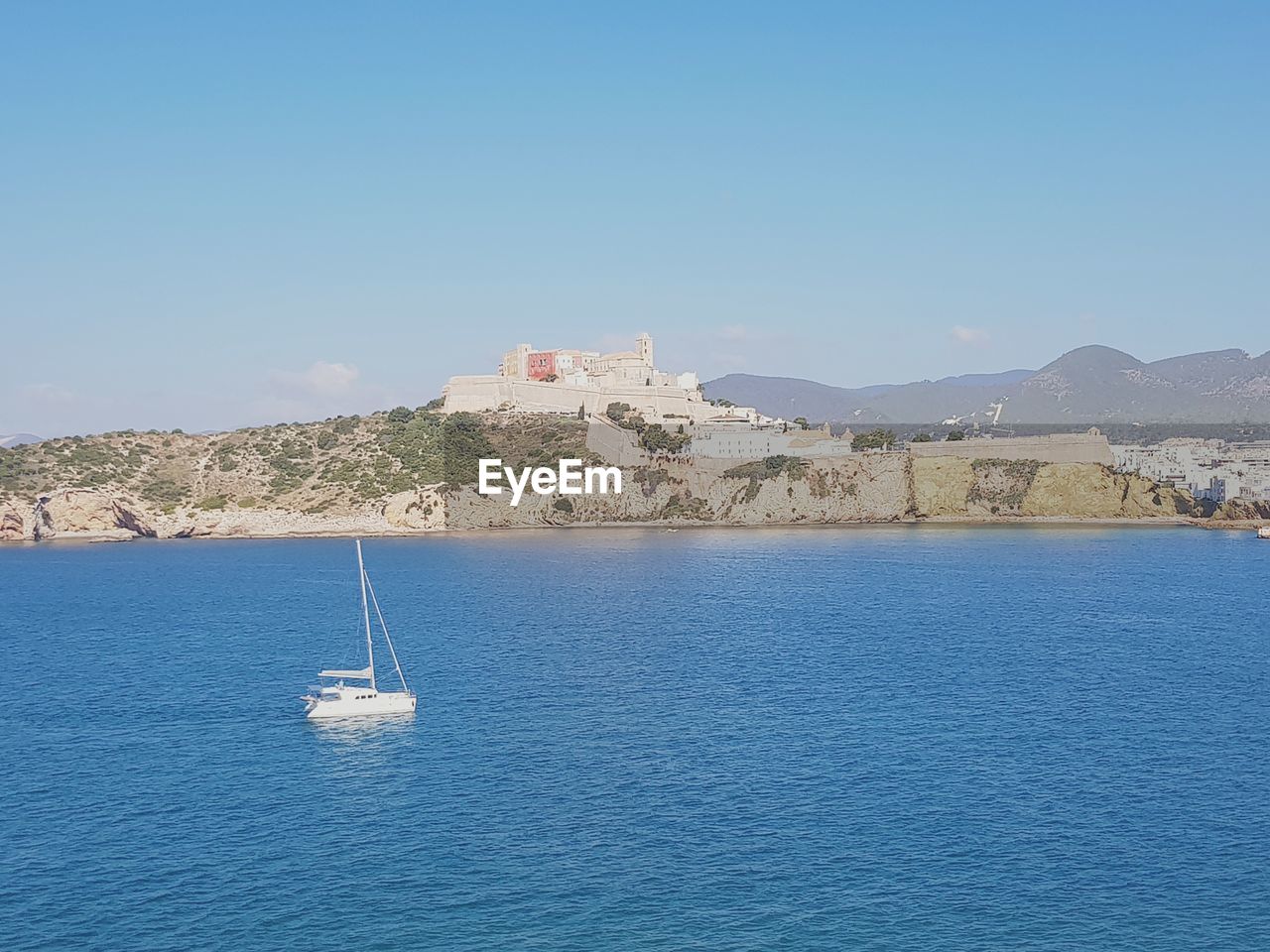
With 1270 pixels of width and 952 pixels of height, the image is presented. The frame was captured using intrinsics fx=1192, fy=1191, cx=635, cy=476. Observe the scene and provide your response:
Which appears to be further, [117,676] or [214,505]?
[214,505]

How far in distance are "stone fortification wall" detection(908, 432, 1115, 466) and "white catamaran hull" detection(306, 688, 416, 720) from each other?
98.3 metres

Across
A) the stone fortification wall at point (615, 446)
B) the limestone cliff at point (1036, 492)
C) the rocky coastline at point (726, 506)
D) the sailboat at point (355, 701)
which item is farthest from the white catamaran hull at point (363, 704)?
the limestone cliff at point (1036, 492)

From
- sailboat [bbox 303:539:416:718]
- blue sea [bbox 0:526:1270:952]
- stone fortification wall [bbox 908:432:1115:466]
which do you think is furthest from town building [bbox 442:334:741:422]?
sailboat [bbox 303:539:416:718]

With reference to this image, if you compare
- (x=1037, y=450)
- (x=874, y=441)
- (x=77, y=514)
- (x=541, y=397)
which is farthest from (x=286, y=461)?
(x=1037, y=450)

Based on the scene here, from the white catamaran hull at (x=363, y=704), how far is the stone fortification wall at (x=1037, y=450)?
322ft

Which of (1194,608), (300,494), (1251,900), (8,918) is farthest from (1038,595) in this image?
(300,494)

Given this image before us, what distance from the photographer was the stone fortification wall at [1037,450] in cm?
13275

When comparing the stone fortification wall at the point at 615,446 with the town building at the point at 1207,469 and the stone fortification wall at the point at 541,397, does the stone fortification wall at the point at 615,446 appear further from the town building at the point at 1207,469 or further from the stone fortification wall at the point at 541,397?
the town building at the point at 1207,469

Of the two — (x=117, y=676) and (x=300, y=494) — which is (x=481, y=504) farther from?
(x=117, y=676)

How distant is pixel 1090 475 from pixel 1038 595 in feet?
203

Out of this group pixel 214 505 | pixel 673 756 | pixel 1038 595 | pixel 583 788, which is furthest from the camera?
pixel 214 505

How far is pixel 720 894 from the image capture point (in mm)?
27609

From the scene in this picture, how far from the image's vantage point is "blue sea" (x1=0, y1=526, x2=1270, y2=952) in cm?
2684

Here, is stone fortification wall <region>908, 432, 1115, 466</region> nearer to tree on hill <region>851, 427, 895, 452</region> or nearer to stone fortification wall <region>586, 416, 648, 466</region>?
tree on hill <region>851, 427, 895, 452</region>
